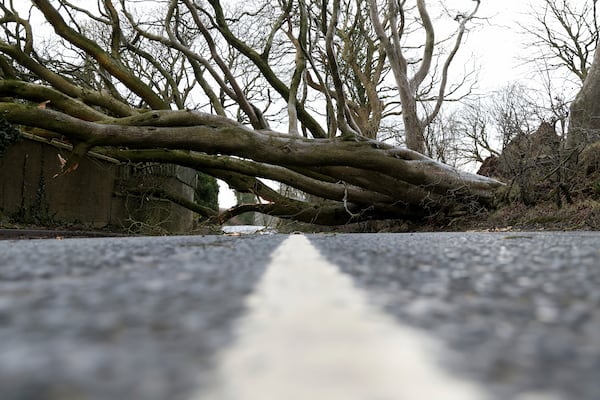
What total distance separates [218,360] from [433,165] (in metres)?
6.14

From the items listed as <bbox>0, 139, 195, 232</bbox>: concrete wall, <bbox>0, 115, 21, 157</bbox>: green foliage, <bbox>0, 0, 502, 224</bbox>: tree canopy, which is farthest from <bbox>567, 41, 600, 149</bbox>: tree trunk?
<bbox>0, 115, 21, 157</bbox>: green foliage

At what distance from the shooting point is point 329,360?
0.21 metres

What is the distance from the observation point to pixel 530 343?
0.23m

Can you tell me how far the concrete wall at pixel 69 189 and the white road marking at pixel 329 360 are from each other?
6982 millimetres

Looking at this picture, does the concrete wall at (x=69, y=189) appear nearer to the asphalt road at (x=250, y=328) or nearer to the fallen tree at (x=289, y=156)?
the fallen tree at (x=289, y=156)

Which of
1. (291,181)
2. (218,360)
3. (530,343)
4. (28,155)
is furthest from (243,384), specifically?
(28,155)

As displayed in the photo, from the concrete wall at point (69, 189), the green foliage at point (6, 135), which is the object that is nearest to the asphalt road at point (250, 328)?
the concrete wall at point (69, 189)

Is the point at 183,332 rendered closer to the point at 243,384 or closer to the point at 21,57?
the point at 243,384

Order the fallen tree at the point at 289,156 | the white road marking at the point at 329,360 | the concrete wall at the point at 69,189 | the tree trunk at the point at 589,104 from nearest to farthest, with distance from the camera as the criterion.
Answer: the white road marking at the point at 329,360 < the fallen tree at the point at 289,156 < the tree trunk at the point at 589,104 < the concrete wall at the point at 69,189

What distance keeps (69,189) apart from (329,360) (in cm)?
1094

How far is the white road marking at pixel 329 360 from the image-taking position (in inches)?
7.1

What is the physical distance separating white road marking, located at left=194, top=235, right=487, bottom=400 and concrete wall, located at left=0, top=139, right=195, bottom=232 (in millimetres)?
6982

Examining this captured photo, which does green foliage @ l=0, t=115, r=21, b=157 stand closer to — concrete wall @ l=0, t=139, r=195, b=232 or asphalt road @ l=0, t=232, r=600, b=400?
concrete wall @ l=0, t=139, r=195, b=232

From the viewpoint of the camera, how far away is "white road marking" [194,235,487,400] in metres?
0.18
